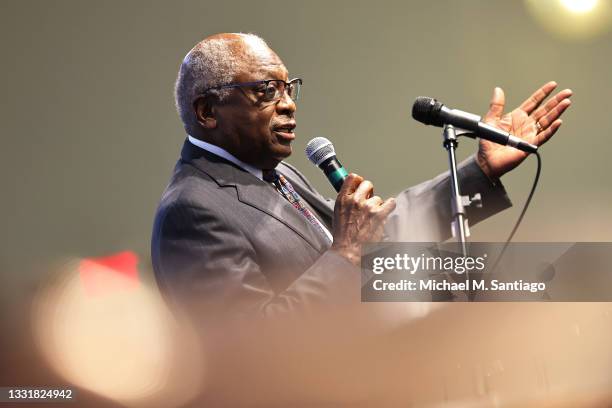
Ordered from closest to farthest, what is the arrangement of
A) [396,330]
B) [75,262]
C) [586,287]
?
[396,330], [586,287], [75,262]

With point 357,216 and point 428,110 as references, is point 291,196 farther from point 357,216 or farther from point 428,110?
point 428,110

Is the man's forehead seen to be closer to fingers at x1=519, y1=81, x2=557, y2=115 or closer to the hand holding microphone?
the hand holding microphone

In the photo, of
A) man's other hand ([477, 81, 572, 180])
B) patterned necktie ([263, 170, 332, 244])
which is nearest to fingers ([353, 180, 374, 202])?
patterned necktie ([263, 170, 332, 244])

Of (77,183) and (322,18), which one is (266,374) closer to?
(77,183)

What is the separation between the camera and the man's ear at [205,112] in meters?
2.51

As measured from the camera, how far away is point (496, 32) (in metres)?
2.95

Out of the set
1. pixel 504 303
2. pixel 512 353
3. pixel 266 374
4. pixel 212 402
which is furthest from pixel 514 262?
pixel 212 402

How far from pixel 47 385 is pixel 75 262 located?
1.42ft

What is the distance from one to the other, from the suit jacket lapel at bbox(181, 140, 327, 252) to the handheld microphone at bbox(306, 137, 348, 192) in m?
0.21

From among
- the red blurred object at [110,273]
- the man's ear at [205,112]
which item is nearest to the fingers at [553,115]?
the man's ear at [205,112]

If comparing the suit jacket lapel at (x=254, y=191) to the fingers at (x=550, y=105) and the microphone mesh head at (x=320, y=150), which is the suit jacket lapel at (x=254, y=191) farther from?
the fingers at (x=550, y=105)

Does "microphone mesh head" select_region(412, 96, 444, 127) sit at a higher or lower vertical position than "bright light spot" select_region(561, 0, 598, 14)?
lower

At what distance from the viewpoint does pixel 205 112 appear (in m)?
2.52

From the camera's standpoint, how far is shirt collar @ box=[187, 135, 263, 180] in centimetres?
253
